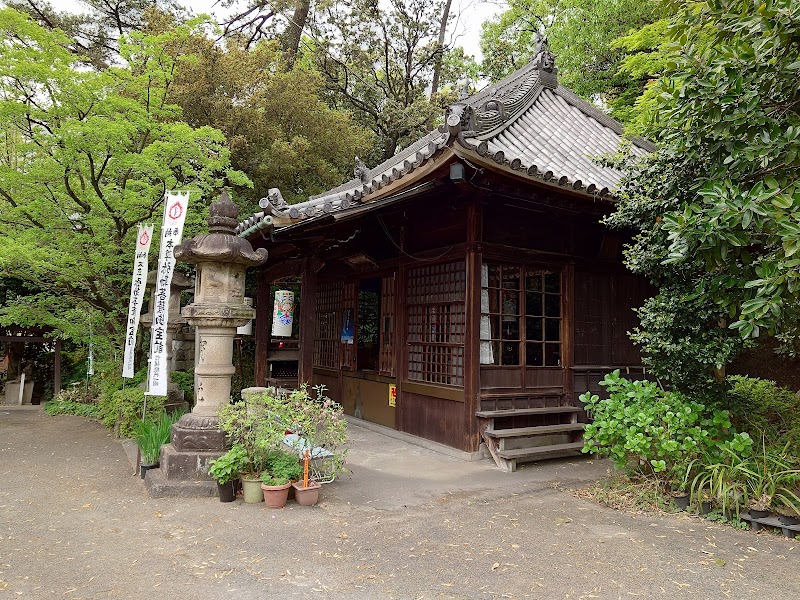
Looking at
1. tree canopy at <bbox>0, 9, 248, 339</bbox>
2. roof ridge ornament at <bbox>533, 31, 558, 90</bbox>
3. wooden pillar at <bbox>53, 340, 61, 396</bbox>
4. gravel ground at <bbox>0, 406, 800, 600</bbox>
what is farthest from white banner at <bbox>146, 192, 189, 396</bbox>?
wooden pillar at <bbox>53, 340, 61, 396</bbox>

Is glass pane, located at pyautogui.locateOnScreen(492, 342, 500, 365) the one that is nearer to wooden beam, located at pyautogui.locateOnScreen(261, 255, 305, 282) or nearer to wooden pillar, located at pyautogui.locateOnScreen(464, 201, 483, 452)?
wooden pillar, located at pyautogui.locateOnScreen(464, 201, 483, 452)

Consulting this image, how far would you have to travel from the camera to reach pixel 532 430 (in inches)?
302

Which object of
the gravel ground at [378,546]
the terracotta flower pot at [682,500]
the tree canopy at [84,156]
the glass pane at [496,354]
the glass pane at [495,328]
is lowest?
the gravel ground at [378,546]

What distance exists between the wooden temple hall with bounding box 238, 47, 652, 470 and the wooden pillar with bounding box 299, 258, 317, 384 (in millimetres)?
23

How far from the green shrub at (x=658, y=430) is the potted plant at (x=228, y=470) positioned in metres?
3.75

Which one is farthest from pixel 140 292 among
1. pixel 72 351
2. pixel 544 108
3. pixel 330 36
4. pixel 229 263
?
pixel 330 36

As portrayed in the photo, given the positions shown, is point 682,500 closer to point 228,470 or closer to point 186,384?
point 228,470

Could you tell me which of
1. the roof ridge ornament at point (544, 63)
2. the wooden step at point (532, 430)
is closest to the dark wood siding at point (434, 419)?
the wooden step at point (532, 430)

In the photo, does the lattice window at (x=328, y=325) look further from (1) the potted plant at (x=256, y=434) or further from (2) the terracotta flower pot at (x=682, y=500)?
(2) the terracotta flower pot at (x=682, y=500)

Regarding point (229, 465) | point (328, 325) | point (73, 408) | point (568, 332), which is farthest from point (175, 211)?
point (73, 408)

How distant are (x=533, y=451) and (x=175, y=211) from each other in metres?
5.84

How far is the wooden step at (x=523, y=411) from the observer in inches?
298

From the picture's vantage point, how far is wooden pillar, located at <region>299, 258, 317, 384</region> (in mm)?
8781

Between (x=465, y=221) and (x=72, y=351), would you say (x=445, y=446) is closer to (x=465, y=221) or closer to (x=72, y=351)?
(x=465, y=221)
